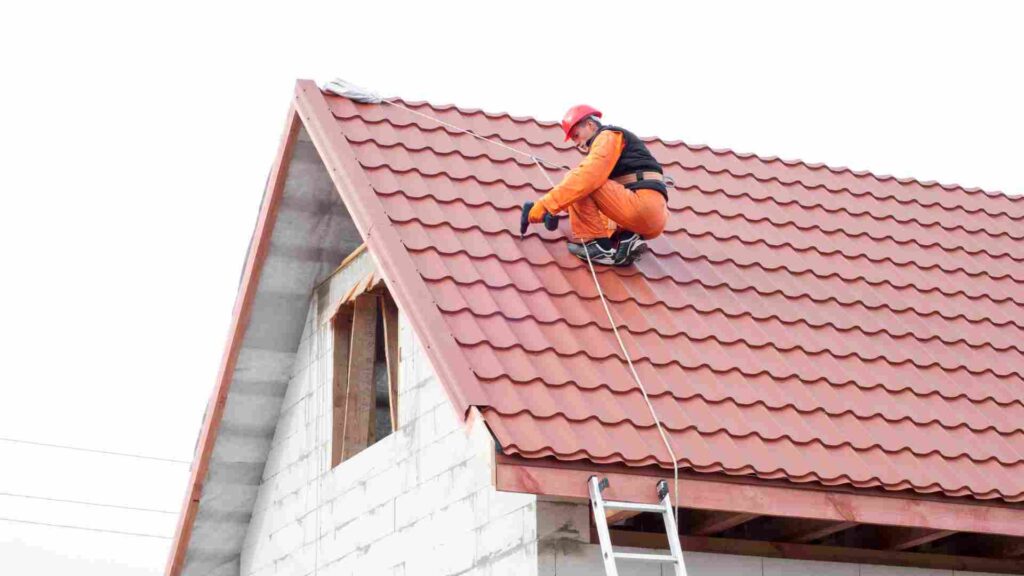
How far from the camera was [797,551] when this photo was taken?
8109mm

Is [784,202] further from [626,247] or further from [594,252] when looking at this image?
[594,252]

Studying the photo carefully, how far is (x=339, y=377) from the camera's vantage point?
1027 centimetres

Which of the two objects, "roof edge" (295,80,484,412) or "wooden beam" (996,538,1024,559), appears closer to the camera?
"roof edge" (295,80,484,412)

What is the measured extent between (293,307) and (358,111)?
1.69 metres

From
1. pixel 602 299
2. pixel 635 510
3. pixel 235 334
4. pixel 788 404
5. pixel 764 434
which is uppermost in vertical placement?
pixel 235 334

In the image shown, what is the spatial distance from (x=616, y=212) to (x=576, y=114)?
0.65 m

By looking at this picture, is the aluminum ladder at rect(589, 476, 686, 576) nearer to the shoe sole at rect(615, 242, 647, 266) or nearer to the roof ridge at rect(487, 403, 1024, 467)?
the roof ridge at rect(487, 403, 1024, 467)

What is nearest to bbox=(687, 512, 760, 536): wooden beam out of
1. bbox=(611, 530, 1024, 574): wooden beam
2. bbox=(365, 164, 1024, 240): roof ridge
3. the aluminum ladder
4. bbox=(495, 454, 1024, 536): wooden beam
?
bbox=(611, 530, 1024, 574): wooden beam

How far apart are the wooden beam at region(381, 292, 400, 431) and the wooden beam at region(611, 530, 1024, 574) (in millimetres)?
2165

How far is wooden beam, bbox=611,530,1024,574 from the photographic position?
25.3 feet

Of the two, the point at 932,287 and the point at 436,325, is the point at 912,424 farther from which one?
the point at 436,325

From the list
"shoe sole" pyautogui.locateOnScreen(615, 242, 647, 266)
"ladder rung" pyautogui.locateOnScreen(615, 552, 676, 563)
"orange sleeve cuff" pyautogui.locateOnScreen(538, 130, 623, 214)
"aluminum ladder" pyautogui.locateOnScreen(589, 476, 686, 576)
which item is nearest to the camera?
"aluminum ladder" pyautogui.locateOnScreen(589, 476, 686, 576)

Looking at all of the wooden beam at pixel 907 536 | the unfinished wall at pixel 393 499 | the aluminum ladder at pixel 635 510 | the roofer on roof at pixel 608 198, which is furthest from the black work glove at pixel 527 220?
the wooden beam at pixel 907 536

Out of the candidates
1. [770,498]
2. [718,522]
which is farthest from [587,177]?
[770,498]
